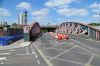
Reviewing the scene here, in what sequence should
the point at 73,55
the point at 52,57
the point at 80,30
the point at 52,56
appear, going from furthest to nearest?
the point at 80,30 < the point at 73,55 < the point at 52,56 < the point at 52,57

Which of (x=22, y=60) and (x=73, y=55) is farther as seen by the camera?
(x=73, y=55)

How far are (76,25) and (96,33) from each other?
43118 mm

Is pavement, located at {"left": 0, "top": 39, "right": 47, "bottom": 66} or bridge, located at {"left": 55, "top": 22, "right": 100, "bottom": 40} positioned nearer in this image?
pavement, located at {"left": 0, "top": 39, "right": 47, "bottom": 66}

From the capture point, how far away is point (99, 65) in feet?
58.9

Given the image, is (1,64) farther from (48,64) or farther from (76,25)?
(76,25)

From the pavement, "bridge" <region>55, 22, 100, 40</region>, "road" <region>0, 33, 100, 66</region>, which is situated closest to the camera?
"road" <region>0, 33, 100, 66</region>

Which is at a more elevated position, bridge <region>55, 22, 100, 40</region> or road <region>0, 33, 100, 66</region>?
bridge <region>55, 22, 100, 40</region>

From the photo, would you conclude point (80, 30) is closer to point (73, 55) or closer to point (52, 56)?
point (73, 55)

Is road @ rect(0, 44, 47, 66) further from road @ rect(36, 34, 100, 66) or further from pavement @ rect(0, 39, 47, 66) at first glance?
road @ rect(36, 34, 100, 66)

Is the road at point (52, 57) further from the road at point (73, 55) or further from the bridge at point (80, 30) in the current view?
the bridge at point (80, 30)

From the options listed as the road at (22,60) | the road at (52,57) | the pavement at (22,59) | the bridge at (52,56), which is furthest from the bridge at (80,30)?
the road at (22,60)

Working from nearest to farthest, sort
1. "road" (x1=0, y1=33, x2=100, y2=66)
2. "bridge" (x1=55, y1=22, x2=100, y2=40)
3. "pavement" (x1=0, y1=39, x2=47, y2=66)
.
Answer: "road" (x1=0, y1=33, x2=100, y2=66) → "pavement" (x1=0, y1=39, x2=47, y2=66) → "bridge" (x1=55, y1=22, x2=100, y2=40)

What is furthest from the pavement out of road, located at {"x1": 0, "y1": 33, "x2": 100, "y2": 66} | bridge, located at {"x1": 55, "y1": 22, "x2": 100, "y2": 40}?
bridge, located at {"x1": 55, "y1": 22, "x2": 100, "y2": 40}

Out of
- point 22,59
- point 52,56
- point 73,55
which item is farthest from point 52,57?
point 22,59
